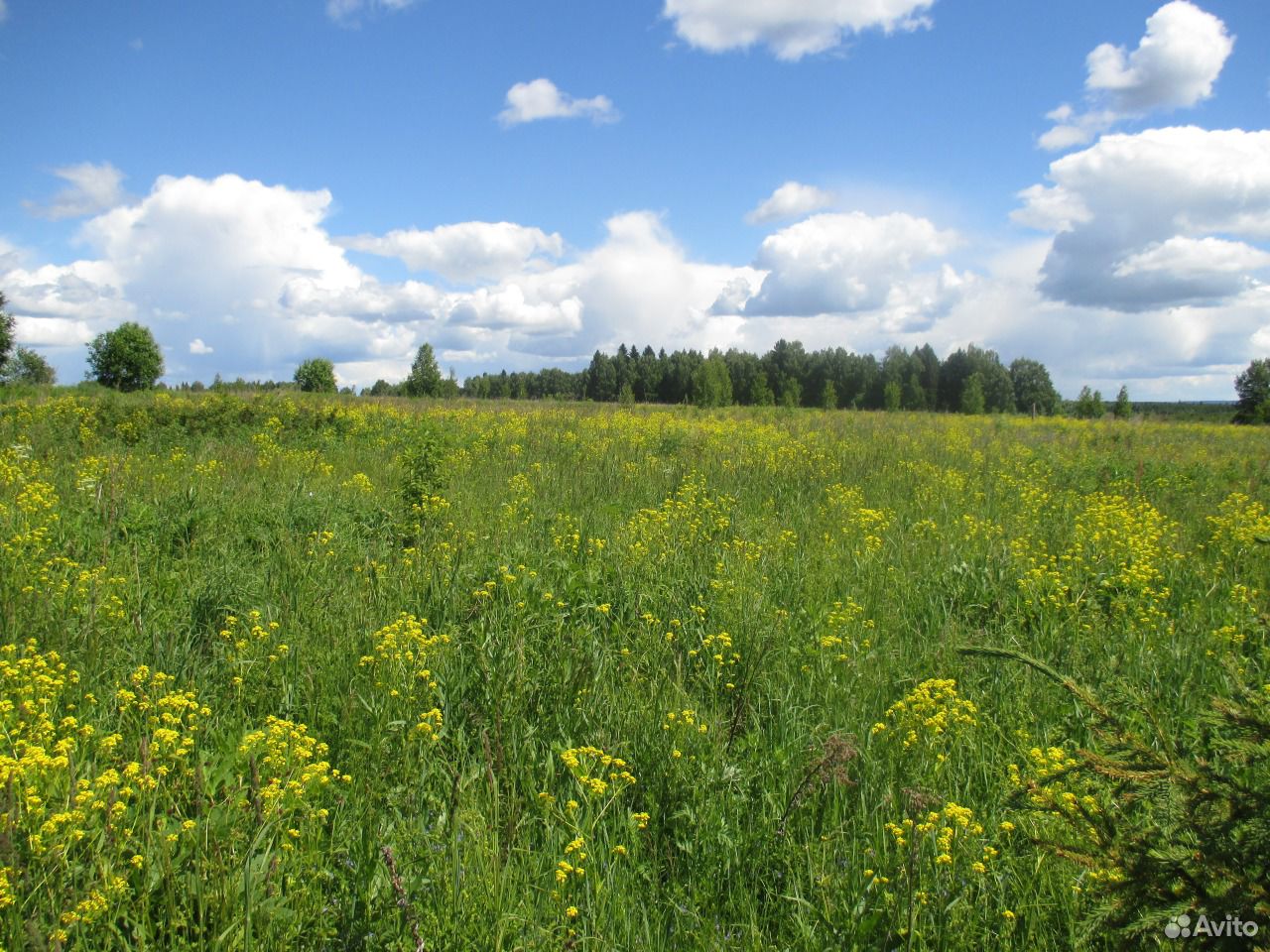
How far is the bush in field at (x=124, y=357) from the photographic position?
47.7 meters

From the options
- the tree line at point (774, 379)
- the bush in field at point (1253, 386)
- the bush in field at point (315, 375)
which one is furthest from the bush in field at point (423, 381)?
the bush in field at point (1253, 386)

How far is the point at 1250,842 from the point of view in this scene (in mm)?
1451

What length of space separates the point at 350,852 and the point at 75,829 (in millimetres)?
737

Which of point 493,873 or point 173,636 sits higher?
point 173,636

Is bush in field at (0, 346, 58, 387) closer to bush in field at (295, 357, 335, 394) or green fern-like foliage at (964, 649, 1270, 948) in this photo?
bush in field at (295, 357, 335, 394)

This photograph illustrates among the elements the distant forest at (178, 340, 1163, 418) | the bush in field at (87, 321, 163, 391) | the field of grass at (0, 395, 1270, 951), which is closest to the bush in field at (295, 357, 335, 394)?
the distant forest at (178, 340, 1163, 418)

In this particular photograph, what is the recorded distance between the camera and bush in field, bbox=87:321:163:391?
47.7 metres

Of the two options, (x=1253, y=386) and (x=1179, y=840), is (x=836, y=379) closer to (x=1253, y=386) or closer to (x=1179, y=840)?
(x=1253, y=386)

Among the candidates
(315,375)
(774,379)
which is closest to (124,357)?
(315,375)

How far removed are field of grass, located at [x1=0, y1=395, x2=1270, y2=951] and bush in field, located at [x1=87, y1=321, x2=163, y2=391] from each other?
49849 millimetres

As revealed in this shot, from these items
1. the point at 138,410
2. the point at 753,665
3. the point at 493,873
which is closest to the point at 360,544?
the point at 753,665

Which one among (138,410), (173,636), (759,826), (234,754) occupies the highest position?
(138,410)

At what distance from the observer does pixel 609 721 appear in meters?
3.00

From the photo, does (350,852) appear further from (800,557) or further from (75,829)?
(800,557)
